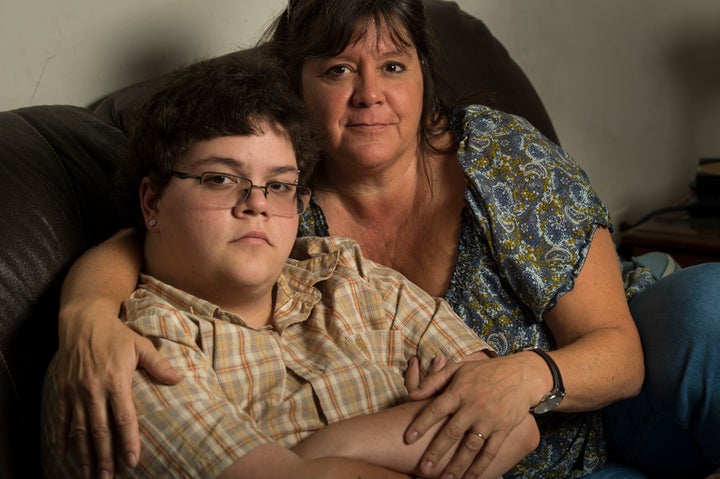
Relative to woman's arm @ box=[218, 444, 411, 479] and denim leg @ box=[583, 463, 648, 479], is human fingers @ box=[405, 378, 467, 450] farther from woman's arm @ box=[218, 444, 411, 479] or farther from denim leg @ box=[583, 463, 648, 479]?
denim leg @ box=[583, 463, 648, 479]

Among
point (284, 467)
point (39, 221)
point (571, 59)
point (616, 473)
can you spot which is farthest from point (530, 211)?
point (571, 59)

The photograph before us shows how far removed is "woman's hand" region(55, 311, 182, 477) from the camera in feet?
3.54

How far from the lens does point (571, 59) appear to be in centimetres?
318

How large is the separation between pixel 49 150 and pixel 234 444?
0.62 metres

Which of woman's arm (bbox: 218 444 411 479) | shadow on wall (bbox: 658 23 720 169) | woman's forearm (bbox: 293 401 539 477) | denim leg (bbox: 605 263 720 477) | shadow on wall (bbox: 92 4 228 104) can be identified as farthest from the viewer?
shadow on wall (bbox: 658 23 720 169)

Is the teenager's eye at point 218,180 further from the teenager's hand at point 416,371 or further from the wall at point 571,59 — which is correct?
the wall at point 571,59

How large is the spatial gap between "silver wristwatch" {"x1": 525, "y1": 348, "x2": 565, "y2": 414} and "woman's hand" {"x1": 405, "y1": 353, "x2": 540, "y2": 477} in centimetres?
3

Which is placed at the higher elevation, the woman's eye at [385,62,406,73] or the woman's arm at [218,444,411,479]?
the woman's eye at [385,62,406,73]

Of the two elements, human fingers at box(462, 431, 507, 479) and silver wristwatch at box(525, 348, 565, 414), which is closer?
human fingers at box(462, 431, 507, 479)

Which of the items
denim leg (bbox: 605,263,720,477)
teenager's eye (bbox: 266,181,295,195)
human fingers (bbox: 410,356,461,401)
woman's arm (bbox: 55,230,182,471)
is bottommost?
denim leg (bbox: 605,263,720,477)

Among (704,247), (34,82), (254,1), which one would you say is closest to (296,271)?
(34,82)

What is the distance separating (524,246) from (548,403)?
289mm

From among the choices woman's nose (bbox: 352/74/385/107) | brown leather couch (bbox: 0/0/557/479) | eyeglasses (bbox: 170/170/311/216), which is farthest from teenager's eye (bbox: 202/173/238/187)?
woman's nose (bbox: 352/74/385/107)

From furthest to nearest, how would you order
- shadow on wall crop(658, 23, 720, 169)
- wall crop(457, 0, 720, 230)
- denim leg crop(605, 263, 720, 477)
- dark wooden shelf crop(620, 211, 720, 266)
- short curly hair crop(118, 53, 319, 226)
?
1. shadow on wall crop(658, 23, 720, 169)
2. wall crop(457, 0, 720, 230)
3. dark wooden shelf crop(620, 211, 720, 266)
4. denim leg crop(605, 263, 720, 477)
5. short curly hair crop(118, 53, 319, 226)
